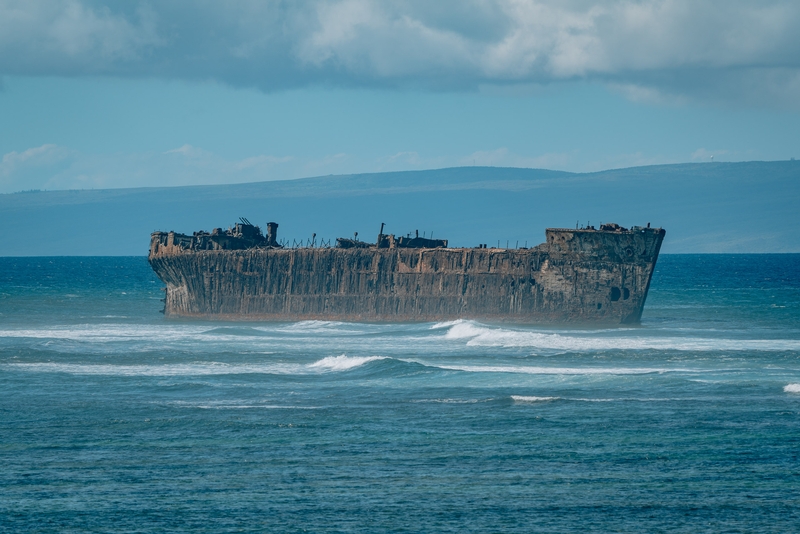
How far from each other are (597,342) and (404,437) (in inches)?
946

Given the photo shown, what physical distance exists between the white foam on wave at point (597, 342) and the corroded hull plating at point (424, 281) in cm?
457

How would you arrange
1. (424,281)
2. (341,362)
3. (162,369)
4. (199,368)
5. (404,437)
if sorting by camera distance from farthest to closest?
(424,281), (341,362), (199,368), (162,369), (404,437)

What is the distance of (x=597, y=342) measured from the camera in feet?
163

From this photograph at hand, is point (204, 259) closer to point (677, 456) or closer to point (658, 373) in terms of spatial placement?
point (658, 373)

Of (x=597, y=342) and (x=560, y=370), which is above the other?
(x=597, y=342)

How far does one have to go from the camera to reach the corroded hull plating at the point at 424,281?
58.2 meters

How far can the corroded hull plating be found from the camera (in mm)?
58250

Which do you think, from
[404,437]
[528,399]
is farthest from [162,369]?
[404,437]

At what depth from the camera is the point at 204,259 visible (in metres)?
68.6

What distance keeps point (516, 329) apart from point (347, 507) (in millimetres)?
37312

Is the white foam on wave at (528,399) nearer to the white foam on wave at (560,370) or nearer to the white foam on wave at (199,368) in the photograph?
the white foam on wave at (560,370)

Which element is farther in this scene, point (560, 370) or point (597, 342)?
point (597, 342)

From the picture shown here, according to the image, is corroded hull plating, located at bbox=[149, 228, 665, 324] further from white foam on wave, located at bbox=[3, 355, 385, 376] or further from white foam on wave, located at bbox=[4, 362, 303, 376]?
white foam on wave, located at bbox=[4, 362, 303, 376]

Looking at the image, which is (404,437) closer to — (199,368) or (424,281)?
(199,368)
